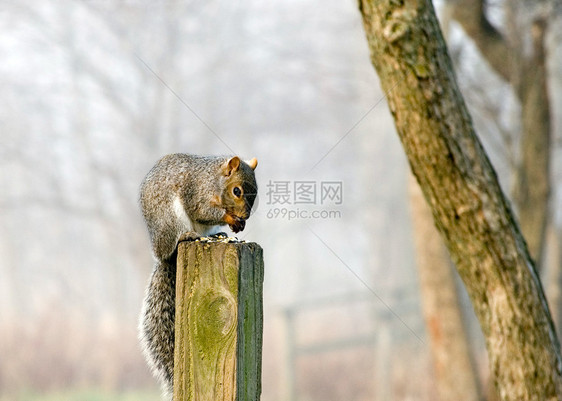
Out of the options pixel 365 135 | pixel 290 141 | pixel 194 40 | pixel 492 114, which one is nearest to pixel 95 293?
pixel 290 141

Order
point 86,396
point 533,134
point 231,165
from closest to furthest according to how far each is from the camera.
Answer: point 231,165 < point 533,134 < point 86,396

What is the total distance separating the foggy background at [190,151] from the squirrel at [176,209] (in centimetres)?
38

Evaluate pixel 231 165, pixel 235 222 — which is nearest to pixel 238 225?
pixel 235 222

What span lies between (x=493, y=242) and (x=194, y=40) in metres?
9.89

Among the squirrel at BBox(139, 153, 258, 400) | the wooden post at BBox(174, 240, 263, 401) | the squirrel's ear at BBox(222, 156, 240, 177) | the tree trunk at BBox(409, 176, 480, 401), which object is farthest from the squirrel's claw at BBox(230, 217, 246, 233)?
the tree trunk at BBox(409, 176, 480, 401)

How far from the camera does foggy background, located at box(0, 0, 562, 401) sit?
8.82 meters

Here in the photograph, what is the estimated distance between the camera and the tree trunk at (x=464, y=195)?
265 centimetres

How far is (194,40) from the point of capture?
39.2 ft

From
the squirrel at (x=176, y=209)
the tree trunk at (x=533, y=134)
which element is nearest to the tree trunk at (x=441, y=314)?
the tree trunk at (x=533, y=134)

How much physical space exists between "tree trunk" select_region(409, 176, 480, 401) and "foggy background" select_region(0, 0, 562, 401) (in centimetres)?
102

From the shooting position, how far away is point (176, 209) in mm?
2529

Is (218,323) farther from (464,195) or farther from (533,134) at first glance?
(533,134)

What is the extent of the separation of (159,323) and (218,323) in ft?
2.00

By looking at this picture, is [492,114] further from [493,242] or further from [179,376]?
[179,376]
